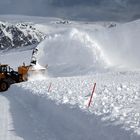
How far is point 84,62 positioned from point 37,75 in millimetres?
9193

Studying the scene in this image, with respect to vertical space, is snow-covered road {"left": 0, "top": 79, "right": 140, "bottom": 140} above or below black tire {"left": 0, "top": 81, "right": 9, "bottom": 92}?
above

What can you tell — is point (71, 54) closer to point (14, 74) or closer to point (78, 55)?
point (78, 55)

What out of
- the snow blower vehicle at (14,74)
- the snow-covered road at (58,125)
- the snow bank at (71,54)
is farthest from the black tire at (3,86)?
the snow bank at (71,54)

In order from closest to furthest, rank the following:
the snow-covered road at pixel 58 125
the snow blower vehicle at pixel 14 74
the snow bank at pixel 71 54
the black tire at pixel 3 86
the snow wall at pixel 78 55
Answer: the snow-covered road at pixel 58 125
the black tire at pixel 3 86
the snow blower vehicle at pixel 14 74
the snow wall at pixel 78 55
the snow bank at pixel 71 54

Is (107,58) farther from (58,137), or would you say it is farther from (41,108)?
(58,137)

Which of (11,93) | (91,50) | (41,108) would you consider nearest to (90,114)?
(41,108)

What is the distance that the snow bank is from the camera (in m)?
40.6

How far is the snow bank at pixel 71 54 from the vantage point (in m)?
40.6

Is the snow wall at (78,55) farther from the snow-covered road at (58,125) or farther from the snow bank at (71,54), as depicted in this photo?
the snow-covered road at (58,125)

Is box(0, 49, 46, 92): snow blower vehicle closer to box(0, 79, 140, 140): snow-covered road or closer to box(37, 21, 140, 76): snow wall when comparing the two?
box(37, 21, 140, 76): snow wall

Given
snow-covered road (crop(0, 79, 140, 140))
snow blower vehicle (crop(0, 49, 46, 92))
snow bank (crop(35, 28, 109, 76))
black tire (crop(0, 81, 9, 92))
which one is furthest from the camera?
snow bank (crop(35, 28, 109, 76))

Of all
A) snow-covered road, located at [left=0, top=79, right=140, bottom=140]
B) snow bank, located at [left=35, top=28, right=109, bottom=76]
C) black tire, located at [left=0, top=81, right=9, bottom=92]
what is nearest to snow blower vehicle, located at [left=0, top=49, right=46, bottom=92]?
black tire, located at [left=0, top=81, right=9, bottom=92]

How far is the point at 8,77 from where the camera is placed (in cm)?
2892

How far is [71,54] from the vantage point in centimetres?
4328
